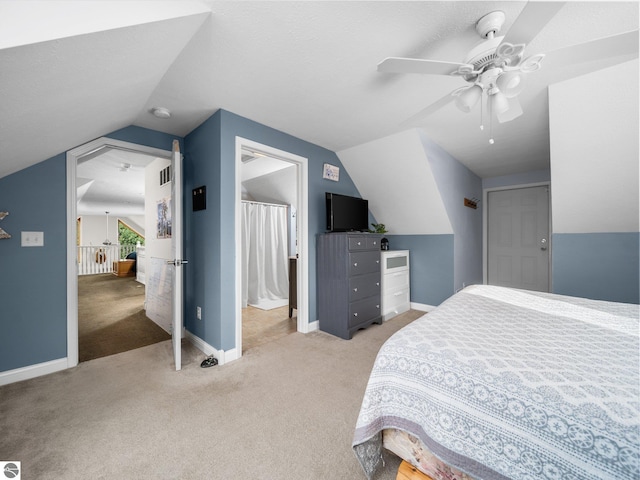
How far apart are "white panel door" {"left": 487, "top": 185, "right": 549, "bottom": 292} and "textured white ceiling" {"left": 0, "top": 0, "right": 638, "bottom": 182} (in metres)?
2.48

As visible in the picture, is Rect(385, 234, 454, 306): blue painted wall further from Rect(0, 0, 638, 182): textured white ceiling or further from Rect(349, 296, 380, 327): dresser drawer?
Rect(0, 0, 638, 182): textured white ceiling

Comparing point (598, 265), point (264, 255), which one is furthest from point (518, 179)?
point (264, 255)

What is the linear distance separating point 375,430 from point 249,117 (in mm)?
2678

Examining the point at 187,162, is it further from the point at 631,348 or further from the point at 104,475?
the point at 631,348

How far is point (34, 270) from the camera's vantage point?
214 centimetres

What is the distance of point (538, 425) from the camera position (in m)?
0.75

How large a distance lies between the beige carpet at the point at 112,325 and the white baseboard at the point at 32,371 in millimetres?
218

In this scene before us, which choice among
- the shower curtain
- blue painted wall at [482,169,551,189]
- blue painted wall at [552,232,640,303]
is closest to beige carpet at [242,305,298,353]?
the shower curtain

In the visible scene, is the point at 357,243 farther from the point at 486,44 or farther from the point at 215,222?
the point at 486,44

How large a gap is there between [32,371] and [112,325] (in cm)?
137

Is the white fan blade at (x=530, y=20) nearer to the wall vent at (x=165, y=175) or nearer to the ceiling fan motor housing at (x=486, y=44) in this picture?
the ceiling fan motor housing at (x=486, y=44)

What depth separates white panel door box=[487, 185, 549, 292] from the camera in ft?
13.8

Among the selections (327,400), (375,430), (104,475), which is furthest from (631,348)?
(104,475)

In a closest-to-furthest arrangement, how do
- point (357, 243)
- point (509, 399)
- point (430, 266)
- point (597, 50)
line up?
point (509, 399)
point (597, 50)
point (357, 243)
point (430, 266)
